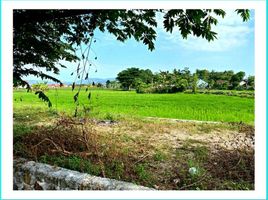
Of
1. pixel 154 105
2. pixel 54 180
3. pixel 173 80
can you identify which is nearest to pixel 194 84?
pixel 173 80

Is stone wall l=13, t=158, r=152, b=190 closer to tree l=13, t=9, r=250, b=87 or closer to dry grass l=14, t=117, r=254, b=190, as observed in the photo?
dry grass l=14, t=117, r=254, b=190

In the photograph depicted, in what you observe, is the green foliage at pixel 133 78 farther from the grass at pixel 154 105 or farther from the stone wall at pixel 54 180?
the stone wall at pixel 54 180

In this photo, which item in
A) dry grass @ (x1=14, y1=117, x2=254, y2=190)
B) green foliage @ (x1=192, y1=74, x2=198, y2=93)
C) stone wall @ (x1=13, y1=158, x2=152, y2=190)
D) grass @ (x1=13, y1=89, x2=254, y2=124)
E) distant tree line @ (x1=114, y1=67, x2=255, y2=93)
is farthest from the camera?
green foliage @ (x1=192, y1=74, x2=198, y2=93)

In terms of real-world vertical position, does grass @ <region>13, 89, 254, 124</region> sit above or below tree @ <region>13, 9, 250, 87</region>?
below

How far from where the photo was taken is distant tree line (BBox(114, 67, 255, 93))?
8.30 metres

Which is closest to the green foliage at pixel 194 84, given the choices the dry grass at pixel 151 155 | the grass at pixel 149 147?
the grass at pixel 149 147

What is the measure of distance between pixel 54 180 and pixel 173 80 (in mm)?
6340

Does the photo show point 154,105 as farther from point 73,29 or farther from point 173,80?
point 73,29

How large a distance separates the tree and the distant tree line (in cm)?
366

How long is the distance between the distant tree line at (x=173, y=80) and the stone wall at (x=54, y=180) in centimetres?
509

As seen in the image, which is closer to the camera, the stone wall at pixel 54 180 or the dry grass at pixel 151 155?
the stone wall at pixel 54 180

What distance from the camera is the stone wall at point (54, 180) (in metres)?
2.84

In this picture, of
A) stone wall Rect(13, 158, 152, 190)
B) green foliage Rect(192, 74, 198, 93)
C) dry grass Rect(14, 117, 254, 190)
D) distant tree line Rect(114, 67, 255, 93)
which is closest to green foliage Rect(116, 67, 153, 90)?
distant tree line Rect(114, 67, 255, 93)
